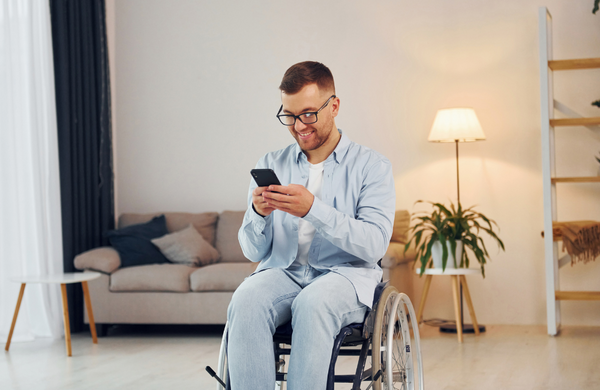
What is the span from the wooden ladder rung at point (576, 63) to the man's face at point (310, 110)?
2.42 m

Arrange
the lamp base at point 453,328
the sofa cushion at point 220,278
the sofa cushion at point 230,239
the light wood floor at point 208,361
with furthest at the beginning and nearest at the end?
the sofa cushion at point 230,239 → the lamp base at point 453,328 → the sofa cushion at point 220,278 → the light wood floor at point 208,361

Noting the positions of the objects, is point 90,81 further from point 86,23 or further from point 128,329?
point 128,329

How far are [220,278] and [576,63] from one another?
2418 millimetres

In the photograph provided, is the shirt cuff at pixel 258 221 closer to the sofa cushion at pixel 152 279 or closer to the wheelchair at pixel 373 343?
the wheelchair at pixel 373 343

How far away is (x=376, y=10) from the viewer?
448cm

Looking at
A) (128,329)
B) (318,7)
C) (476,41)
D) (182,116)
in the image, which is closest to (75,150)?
(182,116)

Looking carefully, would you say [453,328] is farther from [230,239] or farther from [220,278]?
[230,239]

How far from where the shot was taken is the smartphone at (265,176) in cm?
164

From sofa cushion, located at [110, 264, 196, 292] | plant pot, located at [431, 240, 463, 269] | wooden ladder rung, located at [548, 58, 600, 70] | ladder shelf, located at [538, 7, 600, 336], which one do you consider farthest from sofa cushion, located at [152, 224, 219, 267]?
wooden ladder rung, located at [548, 58, 600, 70]

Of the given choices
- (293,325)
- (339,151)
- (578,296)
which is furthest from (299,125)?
(578,296)

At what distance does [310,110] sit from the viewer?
1757 mm

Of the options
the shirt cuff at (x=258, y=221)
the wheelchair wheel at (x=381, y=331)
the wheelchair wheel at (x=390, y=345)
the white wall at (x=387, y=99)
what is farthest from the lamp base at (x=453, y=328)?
the shirt cuff at (x=258, y=221)

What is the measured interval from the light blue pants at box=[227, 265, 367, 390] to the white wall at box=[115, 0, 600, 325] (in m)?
→ 2.81

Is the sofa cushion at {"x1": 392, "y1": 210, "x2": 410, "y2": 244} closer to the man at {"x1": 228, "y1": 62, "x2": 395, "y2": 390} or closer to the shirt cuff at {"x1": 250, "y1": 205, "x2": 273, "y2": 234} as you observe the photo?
the man at {"x1": 228, "y1": 62, "x2": 395, "y2": 390}
